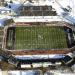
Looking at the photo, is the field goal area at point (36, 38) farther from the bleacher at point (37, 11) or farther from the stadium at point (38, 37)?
the bleacher at point (37, 11)

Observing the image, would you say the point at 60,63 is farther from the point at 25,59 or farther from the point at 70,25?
the point at 70,25

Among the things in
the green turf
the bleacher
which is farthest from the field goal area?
the bleacher

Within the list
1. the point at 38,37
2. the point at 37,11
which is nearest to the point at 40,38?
the point at 38,37

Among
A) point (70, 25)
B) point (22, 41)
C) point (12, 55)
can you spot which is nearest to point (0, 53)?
point (12, 55)

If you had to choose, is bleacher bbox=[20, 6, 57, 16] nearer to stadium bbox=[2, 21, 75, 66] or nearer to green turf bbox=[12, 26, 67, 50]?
stadium bbox=[2, 21, 75, 66]

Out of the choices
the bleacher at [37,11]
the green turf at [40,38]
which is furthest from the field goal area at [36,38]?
the bleacher at [37,11]

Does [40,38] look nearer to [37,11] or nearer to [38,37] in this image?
[38,37]

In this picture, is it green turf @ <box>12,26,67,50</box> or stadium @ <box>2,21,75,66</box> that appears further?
green turf @ <box>12,26,67,50</box>
